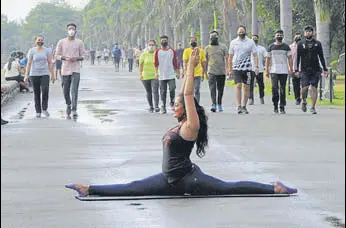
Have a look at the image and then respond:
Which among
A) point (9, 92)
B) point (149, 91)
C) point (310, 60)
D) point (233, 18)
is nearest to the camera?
point (310, 60)

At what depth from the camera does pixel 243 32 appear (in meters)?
24.6

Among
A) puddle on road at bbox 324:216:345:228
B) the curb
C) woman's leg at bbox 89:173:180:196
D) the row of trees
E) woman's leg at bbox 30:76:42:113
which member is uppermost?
the row of trees

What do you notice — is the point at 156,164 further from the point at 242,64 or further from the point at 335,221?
the point at 242,64

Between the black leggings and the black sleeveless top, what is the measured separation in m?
0.06

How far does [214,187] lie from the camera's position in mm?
11188

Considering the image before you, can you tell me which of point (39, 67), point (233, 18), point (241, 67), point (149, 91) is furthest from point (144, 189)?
point (233, 18)

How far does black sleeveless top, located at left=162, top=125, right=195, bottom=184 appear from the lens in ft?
36.4

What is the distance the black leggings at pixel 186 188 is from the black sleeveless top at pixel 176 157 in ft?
0.21

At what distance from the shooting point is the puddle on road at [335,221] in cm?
948

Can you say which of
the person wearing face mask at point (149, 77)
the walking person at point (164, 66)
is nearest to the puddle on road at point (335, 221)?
the walking person at point (164, 66)

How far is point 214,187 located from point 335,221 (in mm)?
1800

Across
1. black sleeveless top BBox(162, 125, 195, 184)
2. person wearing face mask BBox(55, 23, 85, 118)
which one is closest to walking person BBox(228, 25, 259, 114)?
person wearing face mask BBox(55, 23, 85, 118)

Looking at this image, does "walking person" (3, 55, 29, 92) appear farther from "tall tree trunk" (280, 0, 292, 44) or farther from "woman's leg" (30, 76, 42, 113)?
"woman's leg" (30, 76, 42, 113)

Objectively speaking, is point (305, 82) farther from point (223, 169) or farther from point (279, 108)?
point (223, 169)
